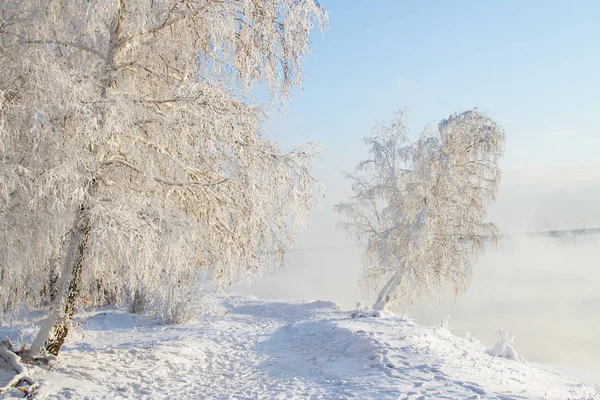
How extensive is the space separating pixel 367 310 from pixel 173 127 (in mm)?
8754

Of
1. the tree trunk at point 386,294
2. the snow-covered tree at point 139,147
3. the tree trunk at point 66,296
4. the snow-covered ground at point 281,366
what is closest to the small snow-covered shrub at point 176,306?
the snow-covered ground at point 281,366

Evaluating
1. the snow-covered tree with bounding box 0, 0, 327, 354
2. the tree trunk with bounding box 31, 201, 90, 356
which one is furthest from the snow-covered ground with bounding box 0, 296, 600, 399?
the snow-covered tree with bounding box 0, 0, 327, 354

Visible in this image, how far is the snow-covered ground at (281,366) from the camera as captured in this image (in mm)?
5559

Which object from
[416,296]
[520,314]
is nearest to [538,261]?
[520,314]

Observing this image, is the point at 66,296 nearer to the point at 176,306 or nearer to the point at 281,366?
the point at 281,366

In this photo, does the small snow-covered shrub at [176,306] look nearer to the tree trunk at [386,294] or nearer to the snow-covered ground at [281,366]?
the snow-covered ground at [281,366]

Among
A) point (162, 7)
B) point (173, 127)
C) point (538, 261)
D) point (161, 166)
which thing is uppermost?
point (162, 7)

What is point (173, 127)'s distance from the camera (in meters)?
5.76

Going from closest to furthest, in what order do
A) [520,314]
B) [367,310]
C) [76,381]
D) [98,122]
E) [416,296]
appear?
1. [98,122]
2. [76,381]
3. [367,310]
4. [416,296]
5. [520,314]

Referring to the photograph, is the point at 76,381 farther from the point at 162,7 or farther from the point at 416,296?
the point at 416,296

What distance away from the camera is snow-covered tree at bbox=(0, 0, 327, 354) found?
505cm

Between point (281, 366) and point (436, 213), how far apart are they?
28.9 feet

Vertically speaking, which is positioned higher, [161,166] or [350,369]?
[161,166]

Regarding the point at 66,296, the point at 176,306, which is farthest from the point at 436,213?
the point at 66,296
